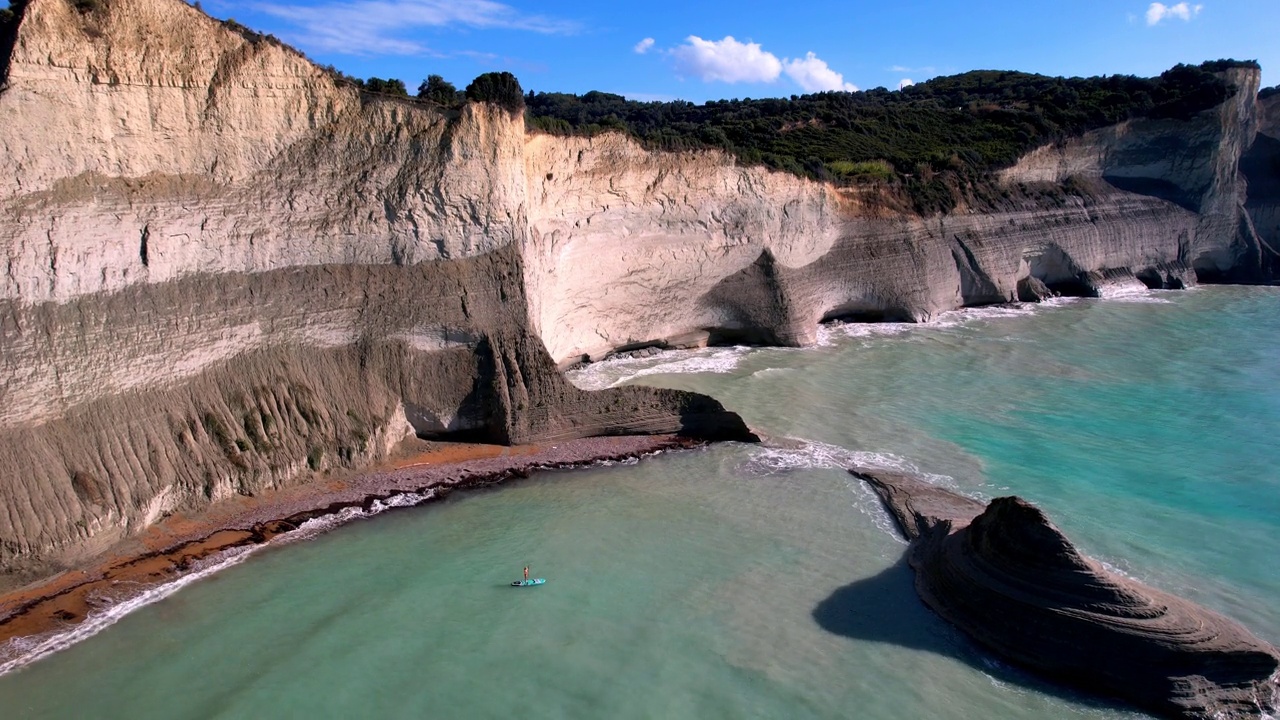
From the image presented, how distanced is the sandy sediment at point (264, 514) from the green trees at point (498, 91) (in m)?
7.07

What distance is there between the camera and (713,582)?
11.8m

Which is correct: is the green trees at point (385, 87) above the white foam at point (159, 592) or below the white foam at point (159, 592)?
above

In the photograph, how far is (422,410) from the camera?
1559cm

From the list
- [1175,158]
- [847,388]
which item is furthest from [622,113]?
[847,388]

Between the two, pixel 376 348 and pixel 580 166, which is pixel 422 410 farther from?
pixel 580 166

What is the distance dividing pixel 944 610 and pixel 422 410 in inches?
389

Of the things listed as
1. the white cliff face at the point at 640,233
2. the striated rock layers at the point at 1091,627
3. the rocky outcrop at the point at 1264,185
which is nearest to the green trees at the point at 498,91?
the white cliff face at the point at 640,233

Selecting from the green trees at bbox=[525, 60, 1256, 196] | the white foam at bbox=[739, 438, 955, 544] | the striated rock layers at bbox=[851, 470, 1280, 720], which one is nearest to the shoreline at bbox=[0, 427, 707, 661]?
the white foam at bbox=[739, 438, 955, 544]

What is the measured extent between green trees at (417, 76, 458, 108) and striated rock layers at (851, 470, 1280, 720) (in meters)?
12.6

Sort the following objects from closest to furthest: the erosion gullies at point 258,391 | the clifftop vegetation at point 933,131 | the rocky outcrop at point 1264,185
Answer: the erosion gullies at point 258,391
the clifftop vegetation at point 933,131
the rocky outcrop at point 1264,185

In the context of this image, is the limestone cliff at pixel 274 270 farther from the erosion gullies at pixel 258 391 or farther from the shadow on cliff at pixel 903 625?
the shadow on cliff at pixel 903 625

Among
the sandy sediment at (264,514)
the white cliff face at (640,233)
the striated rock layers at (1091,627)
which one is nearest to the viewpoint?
the striated rock layers at (1091,627)

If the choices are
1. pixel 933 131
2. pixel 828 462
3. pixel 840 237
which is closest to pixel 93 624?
pixel 828 462

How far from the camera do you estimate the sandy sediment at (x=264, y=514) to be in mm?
10555
